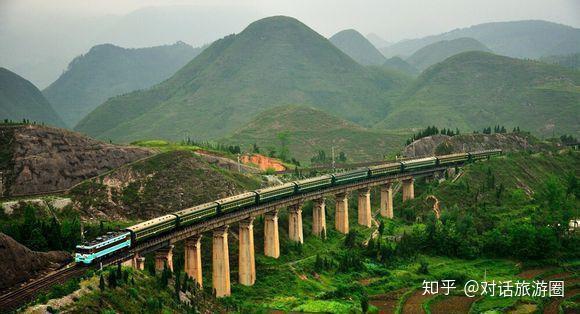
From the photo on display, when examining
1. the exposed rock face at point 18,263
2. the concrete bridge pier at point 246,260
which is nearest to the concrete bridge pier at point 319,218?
the concrete bridge pier at point 246,260

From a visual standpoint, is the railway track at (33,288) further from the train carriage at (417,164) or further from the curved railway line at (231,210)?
the train carriage at (417,164)

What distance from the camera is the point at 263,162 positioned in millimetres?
157750

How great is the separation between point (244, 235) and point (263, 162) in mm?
78450

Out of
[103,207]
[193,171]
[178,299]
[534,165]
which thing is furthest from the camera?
[534,165]

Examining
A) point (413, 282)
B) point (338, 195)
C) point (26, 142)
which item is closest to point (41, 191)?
point (26, 142)

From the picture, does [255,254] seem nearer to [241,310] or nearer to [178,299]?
[241,310]

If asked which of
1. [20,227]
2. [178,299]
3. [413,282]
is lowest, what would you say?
[413,282]

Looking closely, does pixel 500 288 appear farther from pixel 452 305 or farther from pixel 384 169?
pixel 384 169

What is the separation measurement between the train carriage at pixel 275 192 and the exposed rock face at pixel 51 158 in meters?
34.3

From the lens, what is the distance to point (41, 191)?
9806 cm

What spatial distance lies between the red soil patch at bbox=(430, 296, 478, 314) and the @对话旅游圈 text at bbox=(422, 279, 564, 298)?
4.79ft

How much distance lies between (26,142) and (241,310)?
56.1 meters

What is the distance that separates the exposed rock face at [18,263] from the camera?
5394 centimetres

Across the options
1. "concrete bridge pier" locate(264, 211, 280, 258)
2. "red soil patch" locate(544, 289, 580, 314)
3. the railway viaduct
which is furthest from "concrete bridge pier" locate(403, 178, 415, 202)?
"red soil patch" locate(544, 289, 580, 314)
